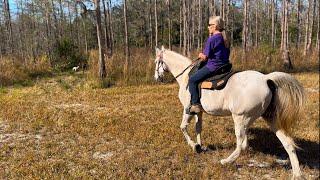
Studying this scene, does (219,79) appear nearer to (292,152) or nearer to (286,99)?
(286,99)

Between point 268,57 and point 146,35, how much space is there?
938 inches

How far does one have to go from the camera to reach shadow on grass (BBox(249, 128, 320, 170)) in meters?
6.66

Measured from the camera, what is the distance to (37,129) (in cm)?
787

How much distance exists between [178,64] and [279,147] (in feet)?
8.66

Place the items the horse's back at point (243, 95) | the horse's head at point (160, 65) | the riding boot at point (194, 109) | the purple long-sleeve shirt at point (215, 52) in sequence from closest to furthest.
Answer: the horse's back at point (243, 95)
the purple long-sleeve shirt at point (215, 52)
the riding boot at point (194, 109)
the horse's head at point (160, 65)

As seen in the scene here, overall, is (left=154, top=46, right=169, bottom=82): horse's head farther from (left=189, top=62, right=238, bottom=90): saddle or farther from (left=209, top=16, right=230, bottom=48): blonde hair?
(left=209, top=16, right=230, bottom=48): blonde hair

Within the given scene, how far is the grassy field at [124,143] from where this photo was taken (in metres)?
5.78

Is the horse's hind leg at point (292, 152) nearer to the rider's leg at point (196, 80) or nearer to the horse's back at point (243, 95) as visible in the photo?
the horse's back at point (243, 95)

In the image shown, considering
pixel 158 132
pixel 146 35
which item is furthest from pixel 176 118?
pixel 146 35

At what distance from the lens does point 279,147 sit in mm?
7184

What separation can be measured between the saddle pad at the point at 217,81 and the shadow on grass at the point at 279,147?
1.84 meters

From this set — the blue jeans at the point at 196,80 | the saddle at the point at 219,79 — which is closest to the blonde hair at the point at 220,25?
the saddle at the point at 219,79

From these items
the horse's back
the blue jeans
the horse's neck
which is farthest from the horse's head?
the horse's back

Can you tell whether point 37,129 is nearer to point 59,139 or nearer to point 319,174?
point 59,139
